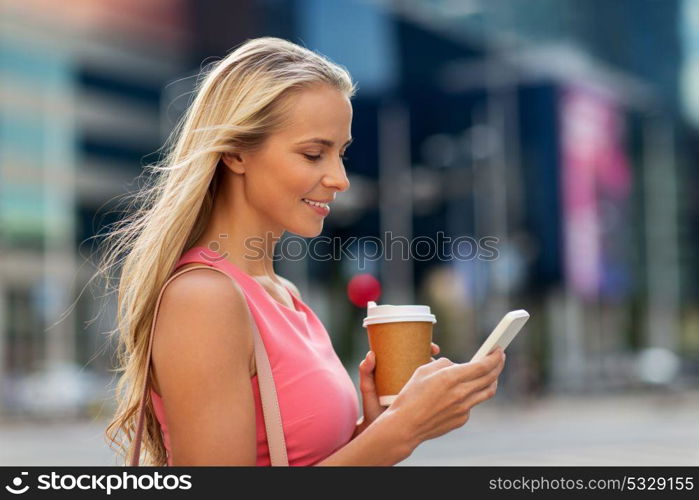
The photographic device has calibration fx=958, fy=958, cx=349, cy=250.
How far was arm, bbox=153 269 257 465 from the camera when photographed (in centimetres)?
197

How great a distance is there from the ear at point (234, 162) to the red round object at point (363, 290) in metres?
0.42

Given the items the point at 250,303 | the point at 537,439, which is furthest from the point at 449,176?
the point at 250,303

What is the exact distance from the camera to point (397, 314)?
7.37 feet

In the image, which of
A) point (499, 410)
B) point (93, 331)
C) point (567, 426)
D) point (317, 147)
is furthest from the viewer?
point (93, 331)

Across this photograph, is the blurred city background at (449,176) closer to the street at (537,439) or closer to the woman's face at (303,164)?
the street at (537,439)

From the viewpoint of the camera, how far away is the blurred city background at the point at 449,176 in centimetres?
2694

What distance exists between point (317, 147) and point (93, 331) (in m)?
28.8

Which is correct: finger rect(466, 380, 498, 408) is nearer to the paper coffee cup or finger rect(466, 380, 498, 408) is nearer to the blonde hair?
the paper coffee cup

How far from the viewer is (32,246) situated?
27.4 metres

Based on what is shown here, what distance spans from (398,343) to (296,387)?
0.89 feet

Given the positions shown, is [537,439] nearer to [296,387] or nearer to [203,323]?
[296,387]

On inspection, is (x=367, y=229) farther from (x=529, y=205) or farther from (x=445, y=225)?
(x=529, y=205)
